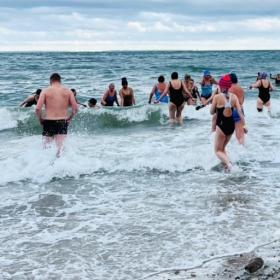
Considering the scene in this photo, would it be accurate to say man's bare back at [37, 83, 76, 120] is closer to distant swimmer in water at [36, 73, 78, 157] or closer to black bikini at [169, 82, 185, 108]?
distant swimmer in water at [36, 73, 78, 157]

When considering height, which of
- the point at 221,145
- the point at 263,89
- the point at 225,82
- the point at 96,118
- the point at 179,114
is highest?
the point at 225,82

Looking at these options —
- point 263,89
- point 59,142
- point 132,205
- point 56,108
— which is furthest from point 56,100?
point 263,89

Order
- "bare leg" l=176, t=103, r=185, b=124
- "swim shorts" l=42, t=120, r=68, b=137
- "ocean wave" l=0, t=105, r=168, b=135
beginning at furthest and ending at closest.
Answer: "ocean wave" l=0, t=105, r=168, b=135, "bare leg" l=176, t=103, r=185, b=124, "swim shorts" l=42, t=120, r=68, b=137

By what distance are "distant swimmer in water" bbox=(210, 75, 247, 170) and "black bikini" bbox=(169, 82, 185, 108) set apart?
4776 millimetres

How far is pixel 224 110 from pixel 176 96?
5.09 meters

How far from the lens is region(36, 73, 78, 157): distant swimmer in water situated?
27.7 feet

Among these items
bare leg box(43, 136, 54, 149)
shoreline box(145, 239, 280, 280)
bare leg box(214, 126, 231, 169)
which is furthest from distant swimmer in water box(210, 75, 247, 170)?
shoreline box(145, 239, 280, 280)

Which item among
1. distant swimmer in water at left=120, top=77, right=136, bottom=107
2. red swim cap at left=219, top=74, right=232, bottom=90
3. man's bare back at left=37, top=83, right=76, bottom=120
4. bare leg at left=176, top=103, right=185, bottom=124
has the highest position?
red swim cap at left=219, top=74, right=232, bottom=90

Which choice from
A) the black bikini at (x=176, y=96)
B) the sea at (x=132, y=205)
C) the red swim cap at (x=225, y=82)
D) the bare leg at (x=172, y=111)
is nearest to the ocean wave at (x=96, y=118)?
the bare leg at (x=172, y=111)

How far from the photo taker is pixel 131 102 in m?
15.5

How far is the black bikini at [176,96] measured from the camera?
12.8 meters

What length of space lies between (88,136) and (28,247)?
770 centimetres

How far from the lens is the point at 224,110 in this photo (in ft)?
25.6

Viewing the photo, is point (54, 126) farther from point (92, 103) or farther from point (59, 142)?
point (92, 103)
